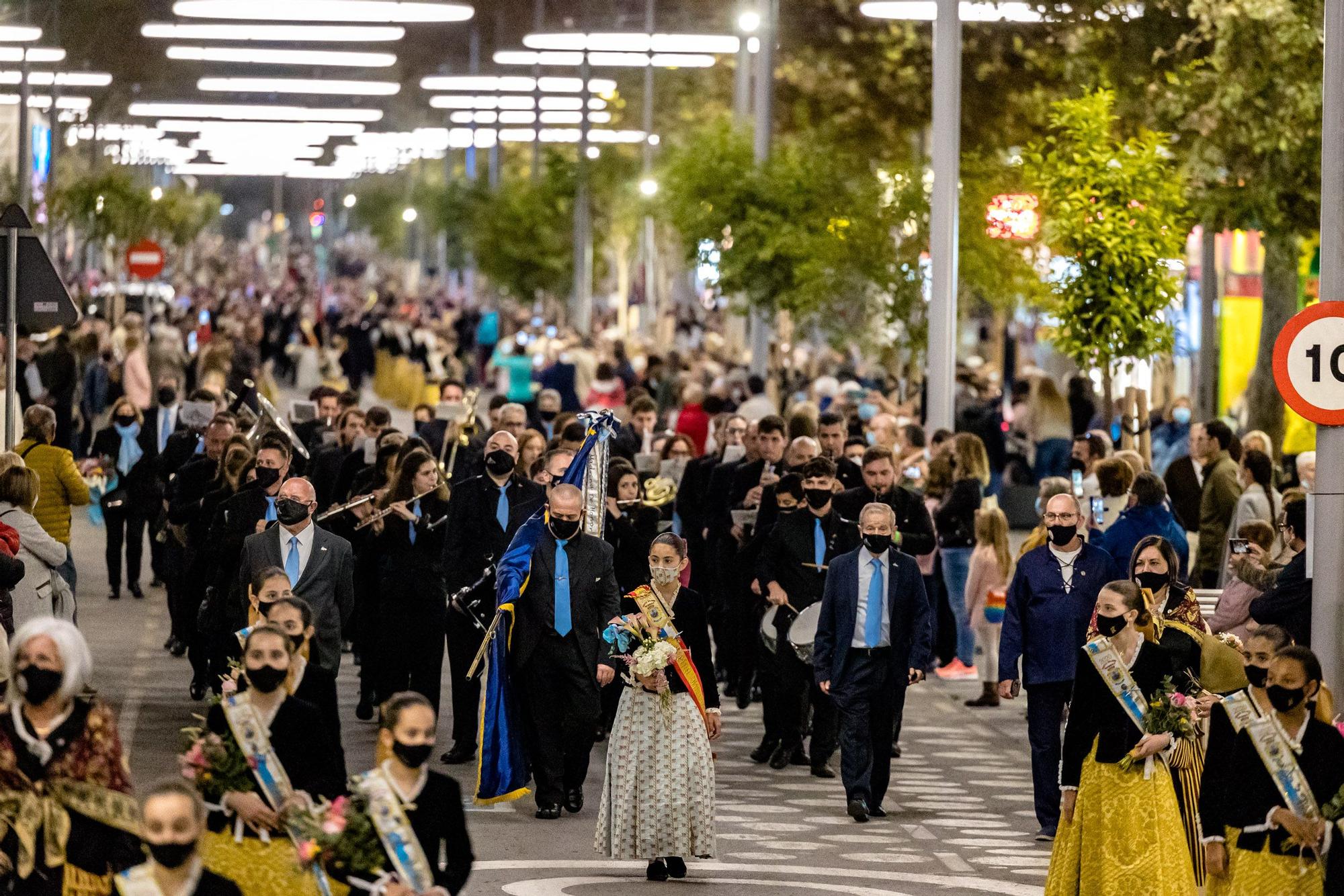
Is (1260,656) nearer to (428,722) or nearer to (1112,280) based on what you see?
(428,722)

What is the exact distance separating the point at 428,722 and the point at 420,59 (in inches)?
1575

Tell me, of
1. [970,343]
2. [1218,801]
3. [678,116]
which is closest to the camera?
[1218,801]

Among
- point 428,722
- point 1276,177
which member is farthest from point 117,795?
point 1276,177

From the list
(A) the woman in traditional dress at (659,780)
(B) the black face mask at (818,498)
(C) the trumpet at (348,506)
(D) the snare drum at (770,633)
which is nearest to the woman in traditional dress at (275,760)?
(A) the woman in traditional dress at (659,780)

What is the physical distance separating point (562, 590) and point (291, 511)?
1.37 m

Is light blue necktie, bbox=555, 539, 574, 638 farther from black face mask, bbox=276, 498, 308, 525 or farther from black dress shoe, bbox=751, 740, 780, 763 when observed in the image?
black dress shoe, bbox=751, 740, 780, 763

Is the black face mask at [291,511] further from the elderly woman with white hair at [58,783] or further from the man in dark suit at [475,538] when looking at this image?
the elderly woman with white hair at [58,783]

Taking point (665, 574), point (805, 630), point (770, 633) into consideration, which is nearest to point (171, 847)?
point (665, 574)

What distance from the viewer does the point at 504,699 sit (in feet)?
42.8

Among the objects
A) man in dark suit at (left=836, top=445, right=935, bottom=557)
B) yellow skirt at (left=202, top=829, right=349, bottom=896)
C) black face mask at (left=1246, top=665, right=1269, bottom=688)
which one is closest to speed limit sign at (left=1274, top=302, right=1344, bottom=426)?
black face mask at (left=1246, top=665, right=1269, bottom=688)

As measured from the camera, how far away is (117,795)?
25.0 feet

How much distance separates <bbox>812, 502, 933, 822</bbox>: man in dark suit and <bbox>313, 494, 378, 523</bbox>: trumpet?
3932mm

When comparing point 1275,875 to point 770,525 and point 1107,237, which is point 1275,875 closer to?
point 770,525

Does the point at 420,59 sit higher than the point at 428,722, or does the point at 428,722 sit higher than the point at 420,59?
the point at 420,59
